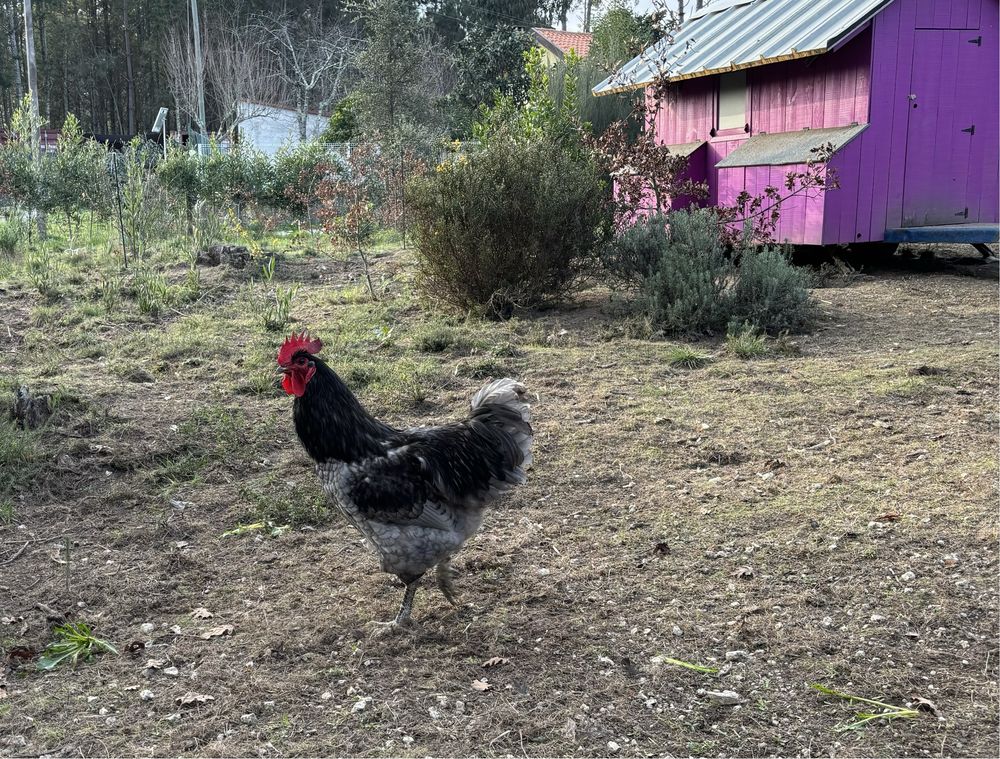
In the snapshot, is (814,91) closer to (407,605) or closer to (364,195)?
Answer: (364,195)

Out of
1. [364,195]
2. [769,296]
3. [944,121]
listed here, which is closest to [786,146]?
[944,121]

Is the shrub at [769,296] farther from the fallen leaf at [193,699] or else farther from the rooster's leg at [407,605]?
the fallen leaf at [193,699]

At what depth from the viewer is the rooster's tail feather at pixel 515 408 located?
3.86 m

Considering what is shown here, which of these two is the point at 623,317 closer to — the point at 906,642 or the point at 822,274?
→ the point at 822,274

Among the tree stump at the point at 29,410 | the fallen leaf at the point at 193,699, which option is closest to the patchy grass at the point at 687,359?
the tree stump at the point at 29,410

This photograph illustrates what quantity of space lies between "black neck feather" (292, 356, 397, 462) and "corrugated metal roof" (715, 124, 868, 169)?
8383 millimetres

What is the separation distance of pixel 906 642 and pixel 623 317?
19.5 feet

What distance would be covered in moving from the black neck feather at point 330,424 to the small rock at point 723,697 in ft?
5.34

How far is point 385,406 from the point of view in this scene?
642 cm

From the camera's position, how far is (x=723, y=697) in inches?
121

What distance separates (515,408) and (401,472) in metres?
0.63

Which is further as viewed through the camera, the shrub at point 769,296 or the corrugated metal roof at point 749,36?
the corrugated metal roof at point 749,36

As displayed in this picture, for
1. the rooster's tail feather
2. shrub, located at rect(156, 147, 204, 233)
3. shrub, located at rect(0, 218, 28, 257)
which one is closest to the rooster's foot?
the rooster's tail feather

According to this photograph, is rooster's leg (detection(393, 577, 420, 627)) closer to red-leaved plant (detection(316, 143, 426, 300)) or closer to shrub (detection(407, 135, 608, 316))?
shrub (detection(407, 135, 608, 316))
